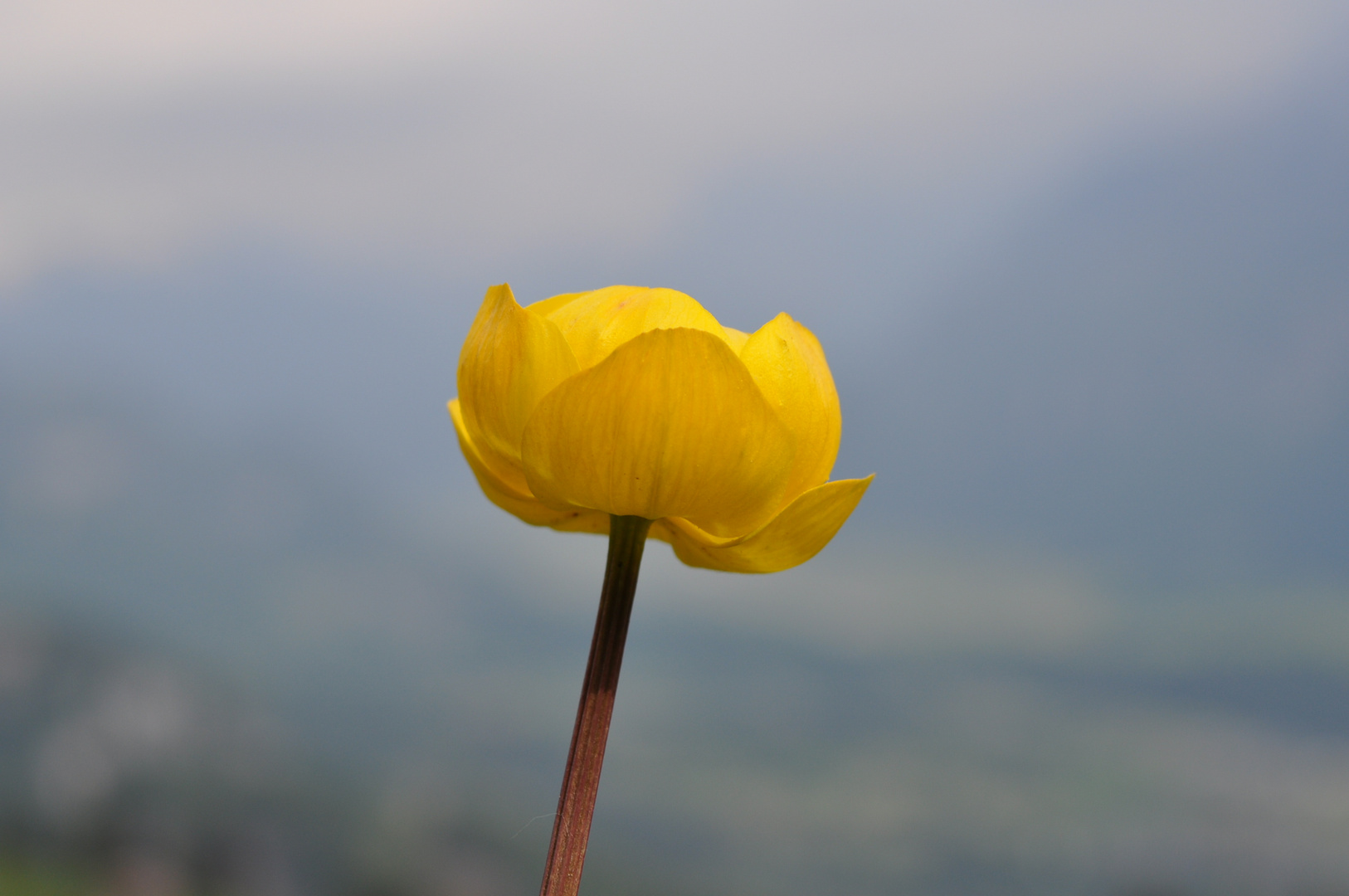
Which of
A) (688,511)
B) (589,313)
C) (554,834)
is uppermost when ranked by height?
(589,313)

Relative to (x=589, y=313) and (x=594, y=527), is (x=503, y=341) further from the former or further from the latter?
(x=594, y=527)

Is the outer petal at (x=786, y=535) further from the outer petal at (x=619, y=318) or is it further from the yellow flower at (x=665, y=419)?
the outer petal at (x=619, y=318)

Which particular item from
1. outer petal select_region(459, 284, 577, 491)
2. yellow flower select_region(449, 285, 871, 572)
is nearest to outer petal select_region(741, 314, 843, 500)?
yellow flower select_region(449, 285, 871, 572)

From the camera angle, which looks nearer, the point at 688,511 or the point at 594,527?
the point at 688,511

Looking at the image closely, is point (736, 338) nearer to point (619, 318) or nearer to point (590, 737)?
point (619, 318)

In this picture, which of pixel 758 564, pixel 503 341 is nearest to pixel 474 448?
pixel 503 341

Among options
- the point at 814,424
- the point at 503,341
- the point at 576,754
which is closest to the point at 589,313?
the point at 503,341

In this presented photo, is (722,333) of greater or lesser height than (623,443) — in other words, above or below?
above
